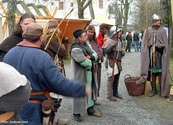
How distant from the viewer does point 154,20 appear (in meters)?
5.22

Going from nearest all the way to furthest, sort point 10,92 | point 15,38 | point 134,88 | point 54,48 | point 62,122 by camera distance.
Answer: point 10,92 < point 15,38 < point 54,48 < point 62,122 < point 134,88

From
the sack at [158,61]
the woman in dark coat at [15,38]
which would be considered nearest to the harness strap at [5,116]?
the woman in dark coat at [15,38]

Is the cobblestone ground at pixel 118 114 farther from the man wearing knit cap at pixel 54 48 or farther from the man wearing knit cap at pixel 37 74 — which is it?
the man wearing knit cap at pixel 37 74

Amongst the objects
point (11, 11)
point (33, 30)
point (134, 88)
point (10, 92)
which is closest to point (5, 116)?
point (10, 92)

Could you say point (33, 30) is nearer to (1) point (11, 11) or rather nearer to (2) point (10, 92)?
(2) point (10, 92)

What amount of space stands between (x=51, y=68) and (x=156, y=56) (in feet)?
12.9

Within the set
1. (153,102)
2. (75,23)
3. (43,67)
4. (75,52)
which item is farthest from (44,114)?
(75,23)

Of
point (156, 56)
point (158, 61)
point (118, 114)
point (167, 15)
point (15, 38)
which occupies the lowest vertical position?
point (118, 114)

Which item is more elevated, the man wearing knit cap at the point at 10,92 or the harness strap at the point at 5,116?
the man wearing knit cap at the point at 10,92

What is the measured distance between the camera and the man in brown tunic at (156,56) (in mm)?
5121

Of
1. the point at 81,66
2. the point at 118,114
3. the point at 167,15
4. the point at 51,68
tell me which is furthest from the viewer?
the point at 167,15

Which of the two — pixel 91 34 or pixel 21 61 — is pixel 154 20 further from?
pixel 21 61

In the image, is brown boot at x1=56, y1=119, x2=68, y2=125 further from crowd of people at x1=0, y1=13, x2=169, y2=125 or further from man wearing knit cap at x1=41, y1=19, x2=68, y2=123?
man wearing knit cap at x1=41, y1=19, x2=68, y2=123

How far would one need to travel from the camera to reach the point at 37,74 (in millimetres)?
2010
